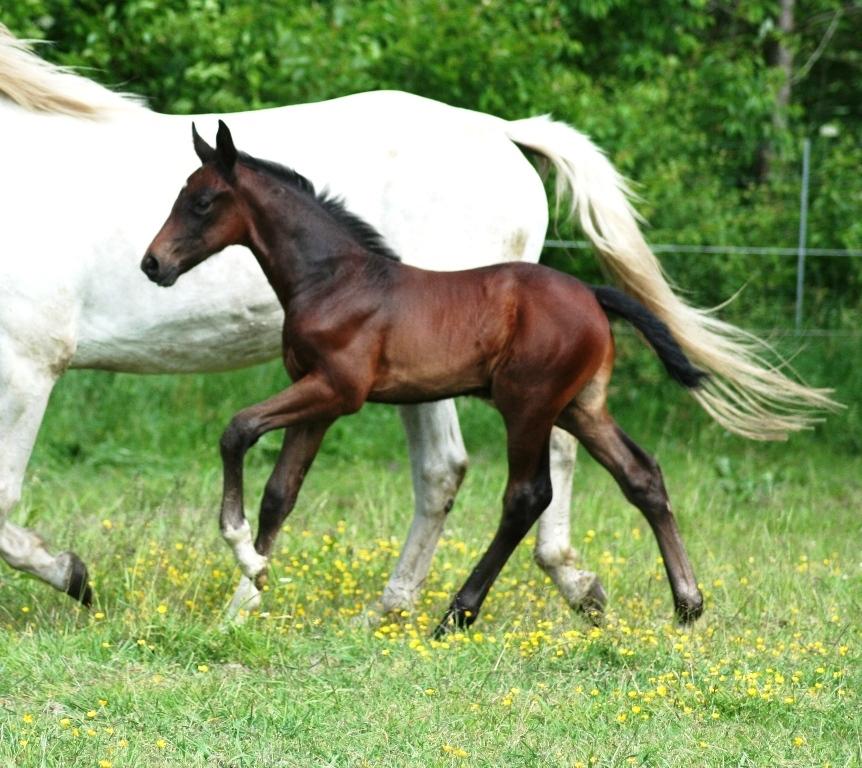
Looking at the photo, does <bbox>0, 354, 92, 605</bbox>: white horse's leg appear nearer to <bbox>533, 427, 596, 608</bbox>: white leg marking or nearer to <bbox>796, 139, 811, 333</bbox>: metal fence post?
<bbox>533, 427, 596, 608</bbox>: white leg marking

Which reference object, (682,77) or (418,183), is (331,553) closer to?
(418,183)

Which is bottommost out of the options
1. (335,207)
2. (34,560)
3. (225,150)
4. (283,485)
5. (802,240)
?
(802,240)

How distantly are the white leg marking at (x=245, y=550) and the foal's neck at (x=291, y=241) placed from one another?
744 mm

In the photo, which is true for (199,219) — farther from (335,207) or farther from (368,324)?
(368,324)

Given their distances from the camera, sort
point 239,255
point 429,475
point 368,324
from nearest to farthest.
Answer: point 368,324
point 239,255
point 429,475

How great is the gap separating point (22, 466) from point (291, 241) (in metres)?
1.30

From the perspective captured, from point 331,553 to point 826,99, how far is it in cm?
1378

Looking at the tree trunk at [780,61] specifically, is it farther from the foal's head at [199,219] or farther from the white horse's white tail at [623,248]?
the foal's head at [199,219]

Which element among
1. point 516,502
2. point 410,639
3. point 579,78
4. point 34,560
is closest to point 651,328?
point 516,502

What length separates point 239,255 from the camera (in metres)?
5.18

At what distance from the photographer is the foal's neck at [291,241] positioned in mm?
4660

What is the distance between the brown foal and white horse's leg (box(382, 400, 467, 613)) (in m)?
0.73

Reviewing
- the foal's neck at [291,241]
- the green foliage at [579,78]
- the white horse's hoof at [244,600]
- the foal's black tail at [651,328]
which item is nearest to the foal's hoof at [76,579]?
the white horse's hoof at [244,600]

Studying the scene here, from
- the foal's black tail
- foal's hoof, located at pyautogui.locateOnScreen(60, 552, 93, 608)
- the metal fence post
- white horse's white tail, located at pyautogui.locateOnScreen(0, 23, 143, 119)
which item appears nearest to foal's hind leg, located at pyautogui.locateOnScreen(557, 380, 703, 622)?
the foal's black tail
